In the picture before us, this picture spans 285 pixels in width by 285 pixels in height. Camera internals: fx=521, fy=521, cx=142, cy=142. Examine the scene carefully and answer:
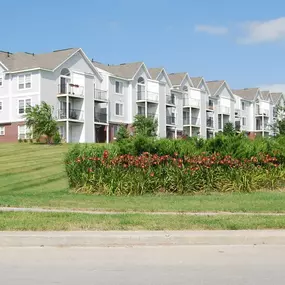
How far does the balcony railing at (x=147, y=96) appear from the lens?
6356cm

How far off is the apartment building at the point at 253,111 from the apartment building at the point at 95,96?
32.1ft

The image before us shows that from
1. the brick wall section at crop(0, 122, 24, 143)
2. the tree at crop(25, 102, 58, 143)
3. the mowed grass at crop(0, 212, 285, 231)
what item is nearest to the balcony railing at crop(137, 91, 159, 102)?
the brick wall section at crop(0, 122, 24, 143)

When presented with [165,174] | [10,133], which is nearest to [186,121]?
[10,133]

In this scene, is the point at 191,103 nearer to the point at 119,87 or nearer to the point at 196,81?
the point at 196,81

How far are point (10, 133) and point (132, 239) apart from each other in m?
45.9

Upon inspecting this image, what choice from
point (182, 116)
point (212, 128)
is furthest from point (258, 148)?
point (212, 128)

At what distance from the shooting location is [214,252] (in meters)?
8.92

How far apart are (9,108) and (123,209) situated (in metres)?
41.7

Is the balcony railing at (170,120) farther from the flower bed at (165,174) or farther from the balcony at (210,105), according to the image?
the flower bed at (165,174)

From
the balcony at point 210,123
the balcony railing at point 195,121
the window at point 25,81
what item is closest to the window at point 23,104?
the window at point 25,81

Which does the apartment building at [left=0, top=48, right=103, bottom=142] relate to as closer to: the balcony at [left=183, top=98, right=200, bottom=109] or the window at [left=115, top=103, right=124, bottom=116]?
the window at [left=115, top=103, right=124, bottom=116]

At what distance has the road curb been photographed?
9.38 meters

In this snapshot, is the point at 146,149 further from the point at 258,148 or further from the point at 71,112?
the point at 71,112

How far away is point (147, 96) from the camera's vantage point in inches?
2522
